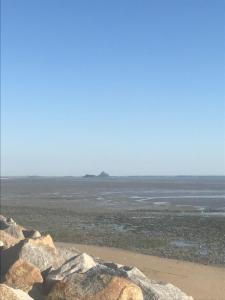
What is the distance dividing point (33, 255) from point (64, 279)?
93.3 inches

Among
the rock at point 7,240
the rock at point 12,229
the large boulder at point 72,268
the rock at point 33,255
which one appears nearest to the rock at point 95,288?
the large boulder at point 72,268

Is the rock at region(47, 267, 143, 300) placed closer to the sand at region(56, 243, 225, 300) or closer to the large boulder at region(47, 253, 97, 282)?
the large boulder at region(47, 253, 97, 282)

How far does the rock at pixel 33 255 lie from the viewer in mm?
11711

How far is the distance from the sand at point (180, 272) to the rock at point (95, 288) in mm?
4444

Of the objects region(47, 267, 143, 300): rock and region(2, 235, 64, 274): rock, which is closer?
region(47, 267, 143, 300): rock

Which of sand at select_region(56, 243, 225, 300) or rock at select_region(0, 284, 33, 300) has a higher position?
rock at select_region(0, 284, 33, 300)

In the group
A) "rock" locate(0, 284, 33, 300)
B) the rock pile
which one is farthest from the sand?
"rock" locate(0, 284, 33, 300)

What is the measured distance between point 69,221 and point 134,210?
8063mm

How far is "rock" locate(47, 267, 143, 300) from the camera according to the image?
932cm

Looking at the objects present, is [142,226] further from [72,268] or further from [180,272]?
[72,268]

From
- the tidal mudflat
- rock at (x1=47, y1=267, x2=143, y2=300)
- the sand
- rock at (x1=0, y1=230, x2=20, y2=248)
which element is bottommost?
the sand

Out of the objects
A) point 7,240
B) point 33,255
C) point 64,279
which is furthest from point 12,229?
point 64,279

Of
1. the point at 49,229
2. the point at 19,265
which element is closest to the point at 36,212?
the point at 49,229

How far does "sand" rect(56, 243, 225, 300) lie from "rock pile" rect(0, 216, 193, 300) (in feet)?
11.3
